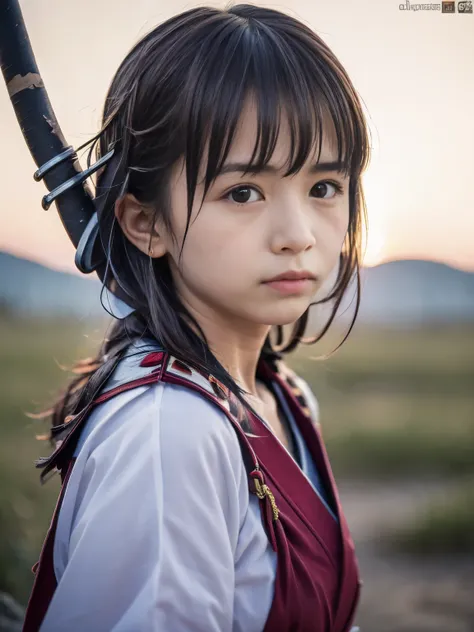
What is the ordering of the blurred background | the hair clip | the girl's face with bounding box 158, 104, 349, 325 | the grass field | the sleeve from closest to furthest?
the sleeve < the girl's face with bounding box 158, 104, 349, 325 < the hair clip < the blurred background < the grass field

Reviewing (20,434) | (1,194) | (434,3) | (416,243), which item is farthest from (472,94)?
(20,434)

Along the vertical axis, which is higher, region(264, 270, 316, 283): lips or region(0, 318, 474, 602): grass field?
region(264, 270, 316, 283): lips

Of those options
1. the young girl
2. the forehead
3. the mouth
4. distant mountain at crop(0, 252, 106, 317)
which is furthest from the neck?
distant mountain at crop(0, 252, 106, 317)

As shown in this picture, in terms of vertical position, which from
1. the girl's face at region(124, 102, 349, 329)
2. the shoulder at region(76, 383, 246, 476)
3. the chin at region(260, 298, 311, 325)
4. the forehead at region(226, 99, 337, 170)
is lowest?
the shoulder at region(76, 383, 246, 476)

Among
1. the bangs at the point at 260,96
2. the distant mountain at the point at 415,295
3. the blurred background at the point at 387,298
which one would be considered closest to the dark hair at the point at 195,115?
the bangs at the point at 260,96

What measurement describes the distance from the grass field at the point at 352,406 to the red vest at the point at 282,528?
0.37 metres

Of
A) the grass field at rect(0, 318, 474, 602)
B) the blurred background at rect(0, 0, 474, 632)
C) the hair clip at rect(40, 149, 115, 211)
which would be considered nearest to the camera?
the hair clip at rect(40, 149, 115, 211)

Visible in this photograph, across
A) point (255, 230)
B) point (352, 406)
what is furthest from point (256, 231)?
point (352, 406)

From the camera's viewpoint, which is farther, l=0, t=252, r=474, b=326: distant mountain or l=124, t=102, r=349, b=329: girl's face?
l=0, t=252, r=474, b=326: distant mountain

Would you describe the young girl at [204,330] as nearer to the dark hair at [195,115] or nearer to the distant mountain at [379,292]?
the dark hair at [195,115]

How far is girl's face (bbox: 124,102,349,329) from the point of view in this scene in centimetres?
81

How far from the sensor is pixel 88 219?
0.97m

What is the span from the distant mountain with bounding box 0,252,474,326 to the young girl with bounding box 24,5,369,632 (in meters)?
0.33

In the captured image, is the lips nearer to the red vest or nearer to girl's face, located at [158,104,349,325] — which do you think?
girl's face, located at [158,104,349,325]
